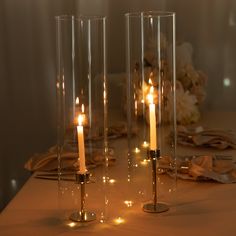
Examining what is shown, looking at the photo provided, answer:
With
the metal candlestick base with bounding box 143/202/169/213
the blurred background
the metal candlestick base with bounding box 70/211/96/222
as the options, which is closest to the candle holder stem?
the metal candlestick base with bounding box 143/202/169/213

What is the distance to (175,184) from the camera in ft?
4.64

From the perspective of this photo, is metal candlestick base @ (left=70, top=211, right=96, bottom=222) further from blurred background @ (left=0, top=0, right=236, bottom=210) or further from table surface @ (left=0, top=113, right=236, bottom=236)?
blurred background @ (left=0, top=0, right=236, bottom=210)

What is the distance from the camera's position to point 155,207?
1.29 metres

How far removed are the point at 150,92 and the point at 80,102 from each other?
0.53 feet

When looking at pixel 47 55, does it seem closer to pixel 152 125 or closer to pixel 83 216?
pixel 152 125

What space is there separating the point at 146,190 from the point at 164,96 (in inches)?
8.3

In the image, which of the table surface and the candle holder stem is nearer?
the table surface

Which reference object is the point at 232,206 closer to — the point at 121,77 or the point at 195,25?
the point at 121,77

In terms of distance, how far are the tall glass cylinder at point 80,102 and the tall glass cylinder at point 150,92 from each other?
0.09 m

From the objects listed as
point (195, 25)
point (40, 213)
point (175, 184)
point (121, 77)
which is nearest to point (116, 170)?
→ point (175, 184)

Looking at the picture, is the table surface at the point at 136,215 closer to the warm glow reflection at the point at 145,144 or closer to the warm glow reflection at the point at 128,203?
the warm glow reflection at the point at 128,203

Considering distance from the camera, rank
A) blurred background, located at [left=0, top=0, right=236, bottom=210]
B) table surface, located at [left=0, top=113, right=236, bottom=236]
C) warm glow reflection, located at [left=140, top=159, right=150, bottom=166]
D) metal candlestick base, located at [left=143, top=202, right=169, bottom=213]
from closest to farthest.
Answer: table surface, located at [left=0, top=113, right=236, bottom=236] → metal candlestick base, located at [left=143, top=202, right=169, bottom=213] → warm glow reflection, located at [left=140, top=159, right=150, bottom=166] → blurred background, located at [left=0, top=0, right=236, bottom=210]

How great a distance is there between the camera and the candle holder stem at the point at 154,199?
129cm

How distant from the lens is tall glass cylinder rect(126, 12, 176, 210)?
1370mm
